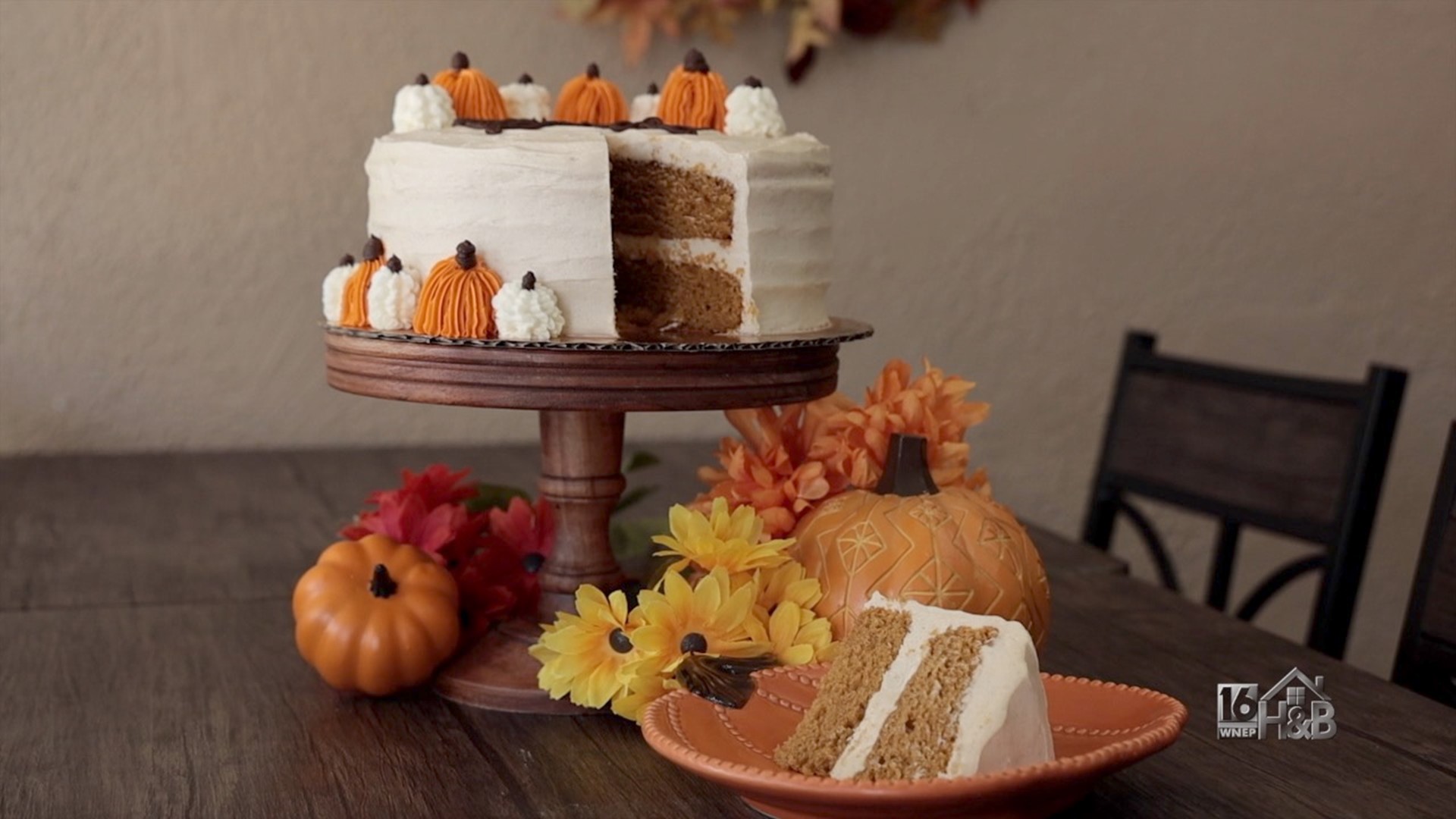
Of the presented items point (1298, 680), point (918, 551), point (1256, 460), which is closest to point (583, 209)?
point (918, 551)

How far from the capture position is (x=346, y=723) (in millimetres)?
1065

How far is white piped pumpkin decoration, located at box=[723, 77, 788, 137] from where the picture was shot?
1.25 meters

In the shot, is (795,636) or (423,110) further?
(423,110)

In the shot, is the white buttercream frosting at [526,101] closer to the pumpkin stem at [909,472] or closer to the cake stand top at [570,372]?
the cake stand top at [570,372]

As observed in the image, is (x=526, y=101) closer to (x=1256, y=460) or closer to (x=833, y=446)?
(x=833, y=446)

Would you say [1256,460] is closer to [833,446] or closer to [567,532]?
[833,446]

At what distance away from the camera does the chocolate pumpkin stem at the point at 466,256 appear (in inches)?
42.5

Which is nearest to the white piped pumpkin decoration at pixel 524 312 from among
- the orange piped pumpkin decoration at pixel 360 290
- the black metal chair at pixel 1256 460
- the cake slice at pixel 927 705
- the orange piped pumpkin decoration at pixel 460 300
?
the orange piped pumpkin decoration at pixel 460 300

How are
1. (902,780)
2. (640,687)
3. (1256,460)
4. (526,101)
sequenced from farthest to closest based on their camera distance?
(1256,460) → (526,101) → (640,687) → (902,780)

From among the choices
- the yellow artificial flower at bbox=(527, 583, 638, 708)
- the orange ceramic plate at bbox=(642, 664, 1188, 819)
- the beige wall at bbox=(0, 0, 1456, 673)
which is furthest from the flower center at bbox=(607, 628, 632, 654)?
the beige wall at bbox=(0, 0, 1456, 673)

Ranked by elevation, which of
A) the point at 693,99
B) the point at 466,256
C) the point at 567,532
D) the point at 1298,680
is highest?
the point at 693,99

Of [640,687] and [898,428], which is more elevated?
[898,428]

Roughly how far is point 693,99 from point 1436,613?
2.51 feet

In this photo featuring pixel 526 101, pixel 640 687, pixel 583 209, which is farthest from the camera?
pixel 526 101
